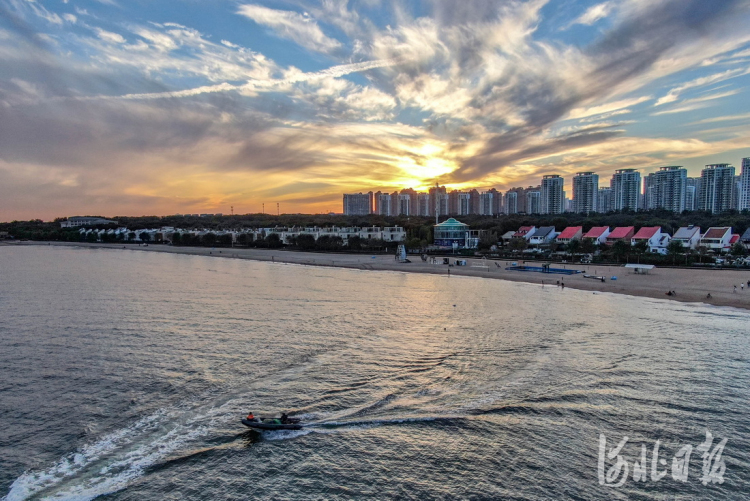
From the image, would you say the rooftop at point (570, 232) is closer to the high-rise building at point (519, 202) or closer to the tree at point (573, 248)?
the tree at point (573, 248)

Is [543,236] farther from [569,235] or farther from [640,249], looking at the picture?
[640,249]

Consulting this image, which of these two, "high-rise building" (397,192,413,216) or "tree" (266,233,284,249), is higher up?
"high-rise building" (397,192,413,216)

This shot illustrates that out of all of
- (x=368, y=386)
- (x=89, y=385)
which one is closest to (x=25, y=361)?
(x=89, y=385)

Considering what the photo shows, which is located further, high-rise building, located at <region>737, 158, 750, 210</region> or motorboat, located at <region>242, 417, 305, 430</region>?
high-rise building, located at <region>737, 158, 750, 210</region>

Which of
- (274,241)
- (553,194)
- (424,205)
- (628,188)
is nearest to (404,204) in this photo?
(424,205)

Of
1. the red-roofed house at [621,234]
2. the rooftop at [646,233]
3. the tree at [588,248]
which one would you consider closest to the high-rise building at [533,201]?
the red-roofed house at [621,234]

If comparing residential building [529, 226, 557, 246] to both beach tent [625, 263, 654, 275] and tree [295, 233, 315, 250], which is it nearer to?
beach tent [625, 263, 654, 275]

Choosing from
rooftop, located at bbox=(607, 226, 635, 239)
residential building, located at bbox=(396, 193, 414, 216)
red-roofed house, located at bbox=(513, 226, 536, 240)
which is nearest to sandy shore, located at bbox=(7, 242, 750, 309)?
red-roofed house, located at bbox=(513, 226, 536, 240)
